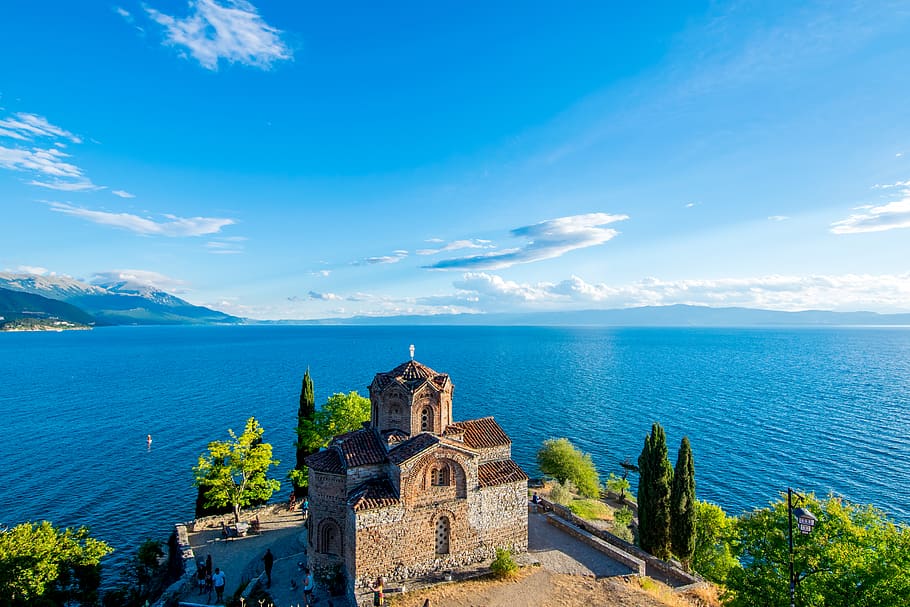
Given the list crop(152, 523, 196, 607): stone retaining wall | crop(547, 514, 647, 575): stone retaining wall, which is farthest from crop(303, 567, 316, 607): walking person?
crop(547, 514, 647, 575): stone retaining wall

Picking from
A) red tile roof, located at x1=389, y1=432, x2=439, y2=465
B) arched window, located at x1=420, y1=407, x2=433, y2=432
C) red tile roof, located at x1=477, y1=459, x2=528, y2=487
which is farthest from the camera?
Result: arched window, located at x1=420, y1=407, x2=433, y2=432

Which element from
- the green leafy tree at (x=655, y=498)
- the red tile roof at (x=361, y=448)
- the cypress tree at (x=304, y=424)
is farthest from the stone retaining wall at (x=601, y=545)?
the cypress tree at (x=304, y=424)

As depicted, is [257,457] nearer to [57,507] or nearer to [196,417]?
[57,507]

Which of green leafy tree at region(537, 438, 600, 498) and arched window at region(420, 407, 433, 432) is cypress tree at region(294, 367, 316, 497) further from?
green leafy tree at region(537, 438, 600, 498)

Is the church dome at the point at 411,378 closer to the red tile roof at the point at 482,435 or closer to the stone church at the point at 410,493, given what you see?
the stone church at the point at 410,493

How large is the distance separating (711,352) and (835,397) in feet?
302

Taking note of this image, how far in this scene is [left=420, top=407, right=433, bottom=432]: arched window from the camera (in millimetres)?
25900

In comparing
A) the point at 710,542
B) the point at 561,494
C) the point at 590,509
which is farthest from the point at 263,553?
the point at 710,542

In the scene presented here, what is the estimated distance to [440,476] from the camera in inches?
926

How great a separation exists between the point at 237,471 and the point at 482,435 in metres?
18.5

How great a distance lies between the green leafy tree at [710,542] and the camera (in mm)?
29281

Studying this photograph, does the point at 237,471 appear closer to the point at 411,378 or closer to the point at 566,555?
the point at 411,378

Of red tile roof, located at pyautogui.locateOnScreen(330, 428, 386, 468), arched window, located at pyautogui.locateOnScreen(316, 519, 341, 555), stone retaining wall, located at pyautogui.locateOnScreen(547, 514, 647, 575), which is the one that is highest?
red tile roof, located at pyautogui.locateOnScreen(330, 428, 386, 468)

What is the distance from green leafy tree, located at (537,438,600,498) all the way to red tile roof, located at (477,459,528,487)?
64.4ft
